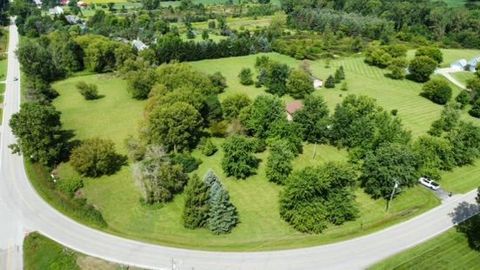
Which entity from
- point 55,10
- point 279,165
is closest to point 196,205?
point 279,165

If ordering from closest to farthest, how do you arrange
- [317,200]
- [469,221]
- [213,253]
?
[213,253], [317,200], [469,221]

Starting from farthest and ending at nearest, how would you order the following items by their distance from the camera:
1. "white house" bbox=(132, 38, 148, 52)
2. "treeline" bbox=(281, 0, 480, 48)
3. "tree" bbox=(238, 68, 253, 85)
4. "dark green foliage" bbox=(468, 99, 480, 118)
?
"treeline" bbox=(281, 0, 480, 48)
"white house" bbox=(132, 38, 148, 52)
"tree" bbox=(238, 68, 253, 85)
"dark green foliage" bbox=(468, 99, 480, 118)

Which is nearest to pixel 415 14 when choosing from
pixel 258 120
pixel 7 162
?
pixel 258 120

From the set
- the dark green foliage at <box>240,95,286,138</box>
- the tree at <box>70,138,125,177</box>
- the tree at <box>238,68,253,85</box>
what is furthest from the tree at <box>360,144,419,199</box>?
the tree at <box>238,68,253,85</box>

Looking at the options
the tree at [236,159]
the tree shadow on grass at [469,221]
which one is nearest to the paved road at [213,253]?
the tree shadow on grass at [469,221]

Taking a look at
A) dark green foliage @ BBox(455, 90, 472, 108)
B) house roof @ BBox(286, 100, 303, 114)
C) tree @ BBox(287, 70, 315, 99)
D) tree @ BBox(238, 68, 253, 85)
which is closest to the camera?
house roof @ BBox(286, 100, 303, 114)

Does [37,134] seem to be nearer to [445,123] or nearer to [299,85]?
[299,85]

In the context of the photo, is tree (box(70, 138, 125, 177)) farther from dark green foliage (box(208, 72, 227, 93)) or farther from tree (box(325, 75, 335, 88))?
tree (box(325, 75, 335, 88))
